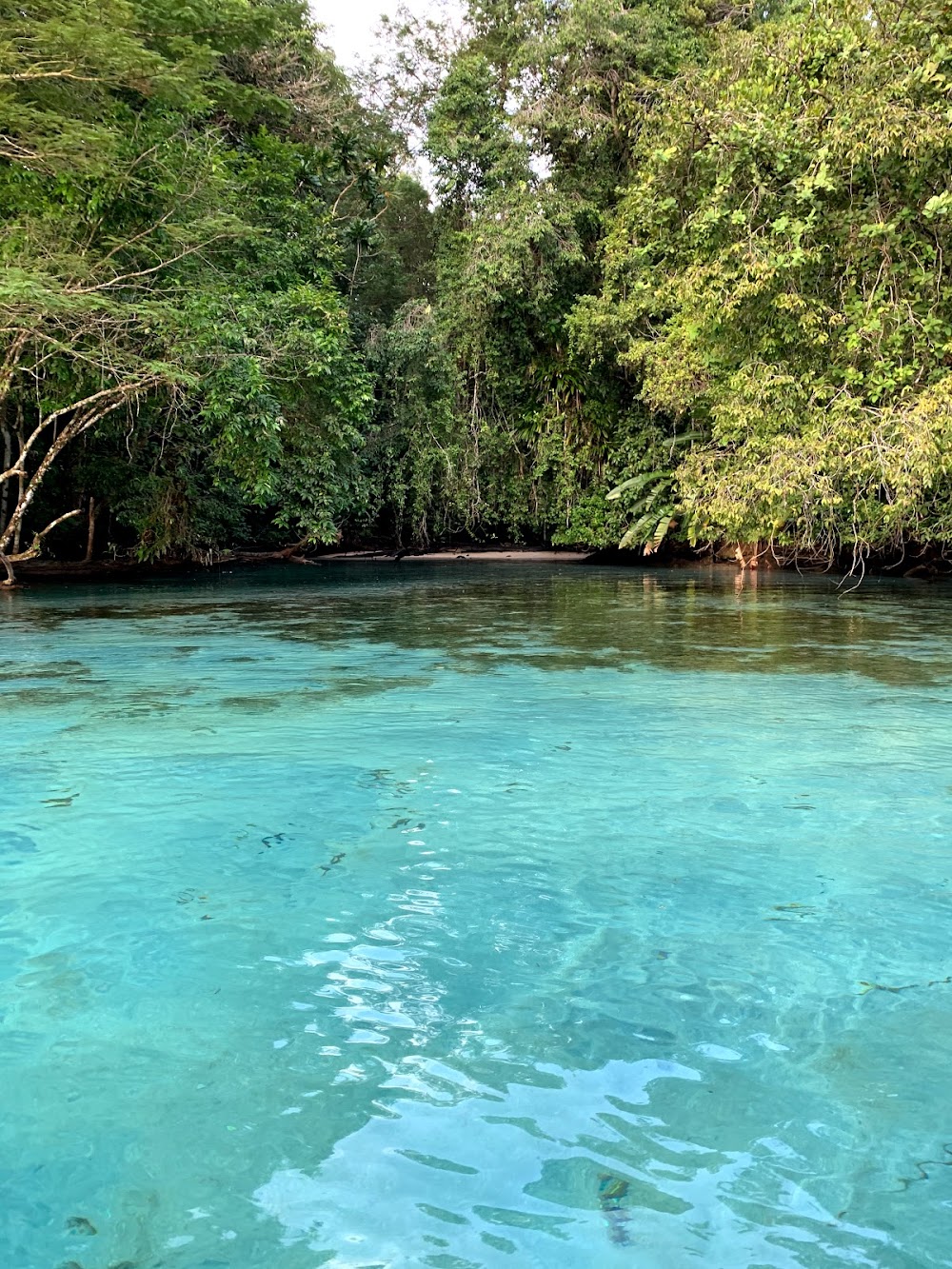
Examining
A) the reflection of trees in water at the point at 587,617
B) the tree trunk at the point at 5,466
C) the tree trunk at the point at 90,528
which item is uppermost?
the tree trunk at the point at 5,466

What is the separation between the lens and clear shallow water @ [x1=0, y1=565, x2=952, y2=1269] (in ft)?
7.12

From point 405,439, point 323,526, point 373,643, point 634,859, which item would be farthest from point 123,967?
point 405,439

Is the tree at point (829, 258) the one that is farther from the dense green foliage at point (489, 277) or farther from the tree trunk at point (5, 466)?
the tree trunk at point (5, 466)

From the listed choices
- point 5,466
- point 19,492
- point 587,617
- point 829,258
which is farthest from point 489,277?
point 587,617

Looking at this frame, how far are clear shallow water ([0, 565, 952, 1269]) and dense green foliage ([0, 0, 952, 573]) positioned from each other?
8.18 metres

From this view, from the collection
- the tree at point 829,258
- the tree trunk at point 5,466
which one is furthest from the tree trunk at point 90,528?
the tree at point 829,258

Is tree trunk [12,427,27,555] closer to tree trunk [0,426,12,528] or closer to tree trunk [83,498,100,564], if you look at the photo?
tree trunk [0,426,12,528]

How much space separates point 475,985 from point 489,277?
21.8 m

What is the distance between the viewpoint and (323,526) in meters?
21.1

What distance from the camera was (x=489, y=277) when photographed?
Result: 23.2 meters

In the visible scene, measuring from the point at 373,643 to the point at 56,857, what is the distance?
6.89 meters

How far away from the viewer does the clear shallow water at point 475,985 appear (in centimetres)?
217

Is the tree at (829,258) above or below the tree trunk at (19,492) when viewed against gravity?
above

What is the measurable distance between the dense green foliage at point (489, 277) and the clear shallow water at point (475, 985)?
322 inches
